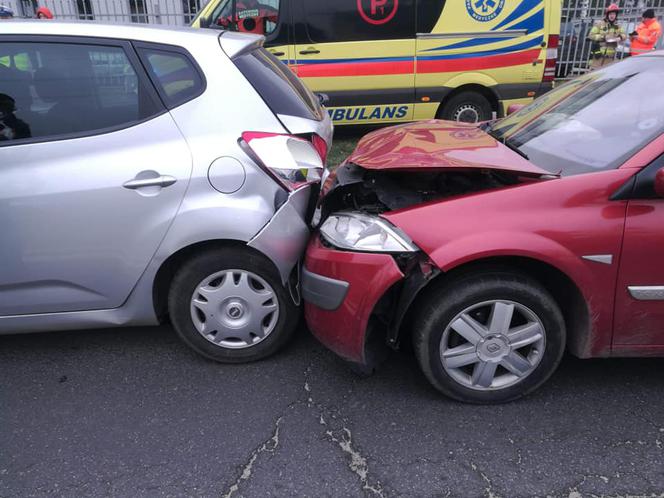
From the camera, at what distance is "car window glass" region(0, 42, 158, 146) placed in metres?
2.71

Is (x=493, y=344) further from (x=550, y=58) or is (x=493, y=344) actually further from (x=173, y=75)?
(x=550, y=58)

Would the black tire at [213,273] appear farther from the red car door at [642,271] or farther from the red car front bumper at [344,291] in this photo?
the red car door at [642,271]

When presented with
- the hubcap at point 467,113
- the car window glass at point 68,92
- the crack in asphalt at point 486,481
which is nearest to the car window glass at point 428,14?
the hubcap at point 467,113

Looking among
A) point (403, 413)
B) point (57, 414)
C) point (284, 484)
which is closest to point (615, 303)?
point (403, 413)

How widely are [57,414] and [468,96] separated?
21.1 feet

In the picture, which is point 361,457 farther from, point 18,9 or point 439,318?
point 18,9

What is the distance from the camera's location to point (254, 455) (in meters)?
2.38

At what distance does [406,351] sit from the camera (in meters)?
3.07

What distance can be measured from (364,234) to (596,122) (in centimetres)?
135

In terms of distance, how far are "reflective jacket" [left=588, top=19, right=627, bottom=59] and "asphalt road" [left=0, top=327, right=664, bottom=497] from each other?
26.3ft

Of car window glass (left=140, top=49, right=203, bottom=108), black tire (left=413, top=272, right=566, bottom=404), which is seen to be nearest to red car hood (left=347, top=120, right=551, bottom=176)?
black tire (left=413, top=272, right=566, bottom=404)

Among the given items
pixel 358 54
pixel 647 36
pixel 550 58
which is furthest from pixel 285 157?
pixel 647 36

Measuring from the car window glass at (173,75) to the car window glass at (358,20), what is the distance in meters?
4.64

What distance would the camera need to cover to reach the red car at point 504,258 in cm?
234
